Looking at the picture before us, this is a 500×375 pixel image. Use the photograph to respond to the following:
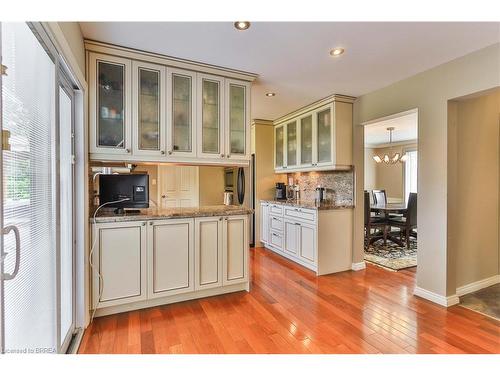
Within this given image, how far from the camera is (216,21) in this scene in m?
1.88

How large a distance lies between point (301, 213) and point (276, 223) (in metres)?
0.74

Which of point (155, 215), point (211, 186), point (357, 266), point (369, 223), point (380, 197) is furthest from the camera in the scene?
point (211, 186)

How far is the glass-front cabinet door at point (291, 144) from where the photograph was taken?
14.3ft

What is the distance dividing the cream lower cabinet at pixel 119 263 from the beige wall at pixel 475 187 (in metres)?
3.07

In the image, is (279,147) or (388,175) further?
(388,175)

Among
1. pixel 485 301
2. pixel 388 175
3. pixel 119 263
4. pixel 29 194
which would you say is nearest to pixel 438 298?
pixel 485 301

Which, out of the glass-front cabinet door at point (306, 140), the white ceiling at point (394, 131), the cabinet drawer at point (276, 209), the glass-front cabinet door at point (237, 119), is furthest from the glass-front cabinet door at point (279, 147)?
the glass-front cabinet door at point (237, 119)

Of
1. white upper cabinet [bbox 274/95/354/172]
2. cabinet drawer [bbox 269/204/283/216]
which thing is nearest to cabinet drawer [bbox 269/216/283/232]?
cabinet drawer [bbox 269/204/283/216]

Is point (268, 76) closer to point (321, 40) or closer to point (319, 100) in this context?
point (321, 40)

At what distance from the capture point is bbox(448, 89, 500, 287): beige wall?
2.63m

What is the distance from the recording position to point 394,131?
19.6ft

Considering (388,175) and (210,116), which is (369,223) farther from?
(388,175)
